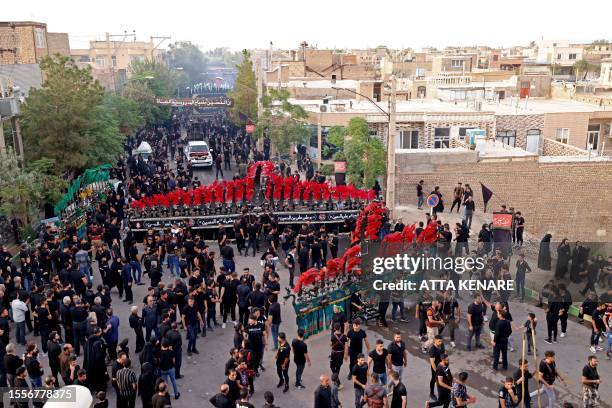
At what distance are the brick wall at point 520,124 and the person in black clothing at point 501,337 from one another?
2299 centimetres

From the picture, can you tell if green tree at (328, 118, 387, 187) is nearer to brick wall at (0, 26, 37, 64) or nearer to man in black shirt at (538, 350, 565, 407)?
man in black shirt at (538, 350, 565, 407)

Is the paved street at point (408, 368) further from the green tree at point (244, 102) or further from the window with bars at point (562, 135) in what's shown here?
the green tree at point (244, 102)

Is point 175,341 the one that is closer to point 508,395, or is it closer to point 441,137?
point 508,395

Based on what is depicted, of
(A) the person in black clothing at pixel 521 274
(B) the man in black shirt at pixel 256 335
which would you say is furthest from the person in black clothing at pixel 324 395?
(A) the person in black clothing at pixel 521 274

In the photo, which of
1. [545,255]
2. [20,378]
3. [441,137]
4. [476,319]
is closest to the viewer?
[20,378]

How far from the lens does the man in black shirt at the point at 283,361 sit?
11812 millimetres

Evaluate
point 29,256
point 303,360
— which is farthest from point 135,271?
point 303,360

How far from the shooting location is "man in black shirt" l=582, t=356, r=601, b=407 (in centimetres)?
1096

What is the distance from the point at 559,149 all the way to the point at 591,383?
23556mm

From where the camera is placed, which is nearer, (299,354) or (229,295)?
(299,354)

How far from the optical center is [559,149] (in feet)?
106

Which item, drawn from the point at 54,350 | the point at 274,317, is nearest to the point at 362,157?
the point at 274,317

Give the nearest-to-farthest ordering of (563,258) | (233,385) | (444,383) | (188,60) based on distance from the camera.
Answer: (233,385)
(444,383)
(563,258)
(188,60)

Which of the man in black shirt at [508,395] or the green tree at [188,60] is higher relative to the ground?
the green tree at [188,60]
